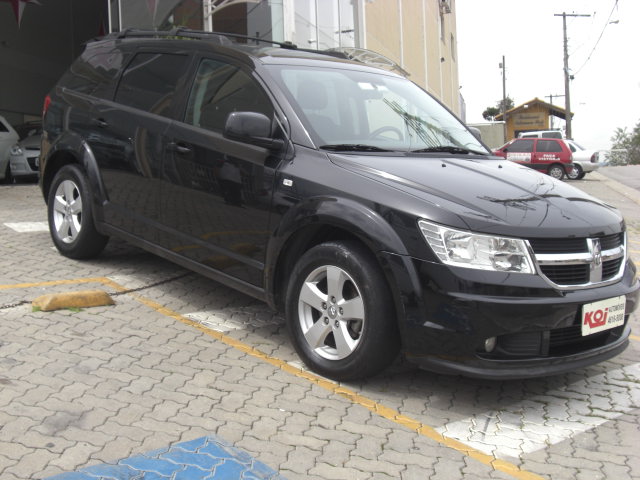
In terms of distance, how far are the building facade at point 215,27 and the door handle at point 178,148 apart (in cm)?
579

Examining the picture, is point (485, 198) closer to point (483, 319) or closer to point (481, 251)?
point (481, 251)

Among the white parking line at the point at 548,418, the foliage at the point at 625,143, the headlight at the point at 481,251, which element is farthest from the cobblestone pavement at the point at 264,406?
the foliage at the point at 625,143

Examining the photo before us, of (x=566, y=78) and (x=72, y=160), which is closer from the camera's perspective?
(x=72, y=160)

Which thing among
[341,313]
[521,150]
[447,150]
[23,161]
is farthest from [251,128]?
[521,150]

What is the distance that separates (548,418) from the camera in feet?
12.0

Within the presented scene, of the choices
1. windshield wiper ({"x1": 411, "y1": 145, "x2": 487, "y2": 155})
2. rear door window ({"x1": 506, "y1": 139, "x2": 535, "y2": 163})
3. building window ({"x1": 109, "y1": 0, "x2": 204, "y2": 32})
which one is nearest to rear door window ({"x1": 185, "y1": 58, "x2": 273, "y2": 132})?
windshield wiper ({"x1": 411, "y1": 145, "x2": 487, "y2": 155})

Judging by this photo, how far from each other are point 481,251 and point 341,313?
33.0 inches

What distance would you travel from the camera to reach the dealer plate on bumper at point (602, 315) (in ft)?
11.7

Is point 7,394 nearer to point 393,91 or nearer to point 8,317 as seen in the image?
point 8,317

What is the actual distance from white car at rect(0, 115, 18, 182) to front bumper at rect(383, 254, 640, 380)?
1284cm

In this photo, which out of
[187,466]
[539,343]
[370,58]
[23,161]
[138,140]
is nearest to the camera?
[187,466]

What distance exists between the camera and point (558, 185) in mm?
4355

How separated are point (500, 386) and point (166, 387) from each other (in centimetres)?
190

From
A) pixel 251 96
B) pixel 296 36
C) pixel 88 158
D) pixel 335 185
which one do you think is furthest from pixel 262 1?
pixel 335 185
